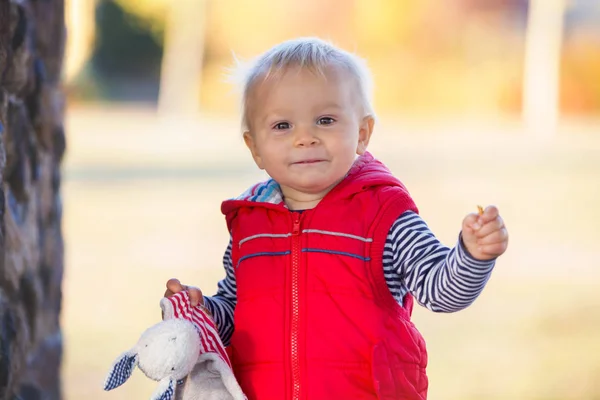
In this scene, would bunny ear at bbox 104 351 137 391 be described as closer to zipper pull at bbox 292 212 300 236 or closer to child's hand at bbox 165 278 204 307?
child's hand at bbox 165 278 204 307

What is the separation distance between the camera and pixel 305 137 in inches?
81.8

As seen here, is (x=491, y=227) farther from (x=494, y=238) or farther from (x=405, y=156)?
(x=405, y=156)

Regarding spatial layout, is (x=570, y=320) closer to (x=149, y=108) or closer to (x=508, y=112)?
(x=508, y=112)

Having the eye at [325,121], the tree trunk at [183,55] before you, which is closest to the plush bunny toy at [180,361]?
the eye at [325,121]

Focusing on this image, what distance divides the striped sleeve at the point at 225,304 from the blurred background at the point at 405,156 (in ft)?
1.51

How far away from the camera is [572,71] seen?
19.4 meters

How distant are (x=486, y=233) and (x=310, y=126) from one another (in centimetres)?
51

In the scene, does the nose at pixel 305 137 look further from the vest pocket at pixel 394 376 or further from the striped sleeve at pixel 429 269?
the vest pocket at pixel 394 376

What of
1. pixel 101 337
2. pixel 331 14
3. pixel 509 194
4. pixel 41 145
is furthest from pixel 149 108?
pixel 41 145

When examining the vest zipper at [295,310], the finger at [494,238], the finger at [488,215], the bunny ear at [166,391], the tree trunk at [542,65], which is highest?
the tree trunk at [542,65]

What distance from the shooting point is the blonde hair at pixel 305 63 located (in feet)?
6.94

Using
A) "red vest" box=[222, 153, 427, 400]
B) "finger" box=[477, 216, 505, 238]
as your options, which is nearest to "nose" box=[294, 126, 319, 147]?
"red vest" box=[222, 153, 427, 400]

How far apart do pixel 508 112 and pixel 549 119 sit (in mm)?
1019

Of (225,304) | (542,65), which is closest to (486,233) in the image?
(225,304)
